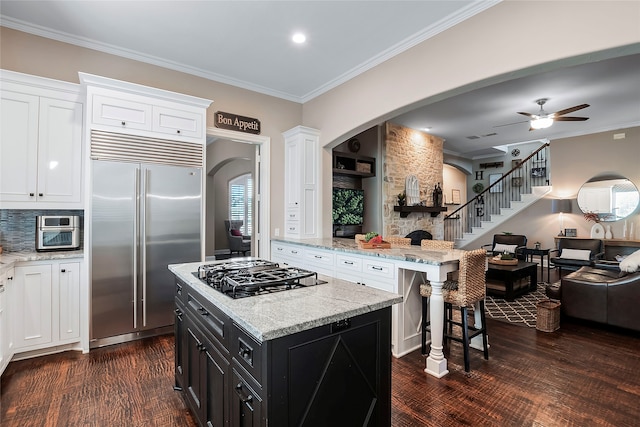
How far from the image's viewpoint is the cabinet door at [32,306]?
9.27ft

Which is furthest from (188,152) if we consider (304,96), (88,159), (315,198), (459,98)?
(459,98)

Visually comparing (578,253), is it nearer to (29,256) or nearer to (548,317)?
(548,317)

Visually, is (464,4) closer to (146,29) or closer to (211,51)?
(211,51)

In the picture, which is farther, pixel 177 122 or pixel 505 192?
pixel 505 192

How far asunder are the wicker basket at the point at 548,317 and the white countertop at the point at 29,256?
5.12 meters

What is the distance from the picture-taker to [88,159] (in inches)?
121

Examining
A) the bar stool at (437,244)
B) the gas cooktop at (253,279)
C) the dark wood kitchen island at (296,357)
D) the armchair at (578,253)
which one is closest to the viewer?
the dark wood kitchen island at (296,357)

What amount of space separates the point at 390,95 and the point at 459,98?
202cm

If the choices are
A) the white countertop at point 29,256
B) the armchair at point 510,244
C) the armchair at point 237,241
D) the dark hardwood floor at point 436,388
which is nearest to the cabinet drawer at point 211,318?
the dark hardwood floor at point 436,388

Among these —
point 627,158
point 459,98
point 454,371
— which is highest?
point 459,98

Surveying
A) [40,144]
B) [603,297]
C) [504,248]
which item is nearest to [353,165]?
[504,248]

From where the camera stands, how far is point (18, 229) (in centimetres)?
321

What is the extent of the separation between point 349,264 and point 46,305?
299cm

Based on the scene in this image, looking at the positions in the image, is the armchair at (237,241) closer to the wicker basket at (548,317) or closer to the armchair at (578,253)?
the wicker basket at (548,317)
